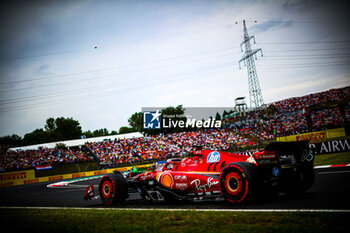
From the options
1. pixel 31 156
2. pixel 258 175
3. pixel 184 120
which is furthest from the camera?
pixel 184 120

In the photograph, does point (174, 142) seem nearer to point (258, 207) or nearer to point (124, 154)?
point (124, 154)

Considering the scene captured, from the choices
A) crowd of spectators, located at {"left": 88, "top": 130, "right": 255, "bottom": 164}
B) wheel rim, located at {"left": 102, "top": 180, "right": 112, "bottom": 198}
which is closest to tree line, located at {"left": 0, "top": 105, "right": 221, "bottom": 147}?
crowd of spectators, located at {"left": 88, "top": 130, "right": 255, "bottom": 164}

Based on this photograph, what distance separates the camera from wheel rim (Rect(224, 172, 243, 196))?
5.83 meters

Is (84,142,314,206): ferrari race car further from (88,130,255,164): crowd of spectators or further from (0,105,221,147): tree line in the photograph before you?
(0,105,221,147): tree line

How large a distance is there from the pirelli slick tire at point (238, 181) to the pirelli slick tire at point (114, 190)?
136 inches

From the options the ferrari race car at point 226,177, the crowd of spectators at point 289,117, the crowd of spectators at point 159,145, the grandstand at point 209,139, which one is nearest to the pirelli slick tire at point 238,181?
the ferrari race car at point 226,177

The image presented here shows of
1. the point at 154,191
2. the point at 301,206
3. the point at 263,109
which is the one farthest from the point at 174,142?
the point at 301,206

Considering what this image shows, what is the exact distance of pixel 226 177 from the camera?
6.05m

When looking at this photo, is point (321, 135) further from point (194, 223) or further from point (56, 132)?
point (56, 132)

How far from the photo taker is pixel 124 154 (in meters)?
40.6

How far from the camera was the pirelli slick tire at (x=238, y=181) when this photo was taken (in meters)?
5.64

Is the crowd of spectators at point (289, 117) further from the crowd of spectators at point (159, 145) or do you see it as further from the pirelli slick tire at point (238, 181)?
the pirelli slick tire at point (238, 181)

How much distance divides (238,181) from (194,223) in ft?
5.51

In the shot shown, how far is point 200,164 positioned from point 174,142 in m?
37.4
